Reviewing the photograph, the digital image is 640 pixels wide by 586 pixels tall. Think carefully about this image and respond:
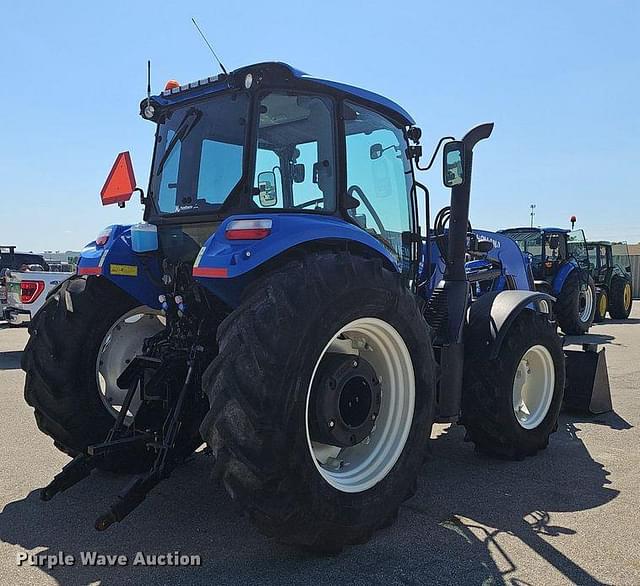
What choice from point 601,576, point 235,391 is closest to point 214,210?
point 235,391

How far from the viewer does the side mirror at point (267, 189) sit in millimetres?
3611

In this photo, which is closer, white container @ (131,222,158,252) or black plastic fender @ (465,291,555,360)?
white container @ (131,222,158,252)

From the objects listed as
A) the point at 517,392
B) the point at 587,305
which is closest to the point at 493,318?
the point at 517,392

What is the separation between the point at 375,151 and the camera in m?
4.29

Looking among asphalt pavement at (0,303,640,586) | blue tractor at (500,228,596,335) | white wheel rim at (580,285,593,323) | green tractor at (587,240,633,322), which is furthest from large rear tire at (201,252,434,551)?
green tractor at (587,240,633,322)

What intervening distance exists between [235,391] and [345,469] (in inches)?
38.7

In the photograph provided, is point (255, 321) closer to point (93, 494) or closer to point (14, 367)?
point (93, 494)

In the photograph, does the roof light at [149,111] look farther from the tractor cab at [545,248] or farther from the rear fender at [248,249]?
the tractor cab at [545,248]

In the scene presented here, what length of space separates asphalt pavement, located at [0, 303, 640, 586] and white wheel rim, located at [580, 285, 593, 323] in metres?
10.2

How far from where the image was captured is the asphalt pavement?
2.96 metres

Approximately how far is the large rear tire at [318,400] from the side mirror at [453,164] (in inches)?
49.5

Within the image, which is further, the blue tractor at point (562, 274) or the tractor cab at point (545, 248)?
the tractor cab at point (545, 248)

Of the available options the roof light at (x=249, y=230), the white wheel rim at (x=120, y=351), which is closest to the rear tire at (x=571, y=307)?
the white wheel rim at (x=120, y=351)

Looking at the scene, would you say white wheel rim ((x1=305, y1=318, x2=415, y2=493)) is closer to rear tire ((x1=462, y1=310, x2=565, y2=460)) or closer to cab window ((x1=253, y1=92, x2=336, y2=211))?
cab window ((x1=253, y1=92, x2=336, y2=211))
